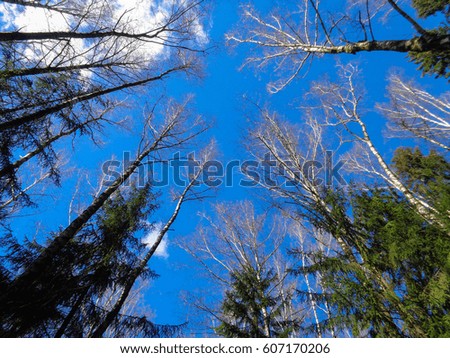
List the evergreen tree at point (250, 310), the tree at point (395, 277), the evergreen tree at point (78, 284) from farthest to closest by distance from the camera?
1. the evergreen tree at point (250, 310)
2. the evergreen tree at point (78, 284)
3. the tree at point (395, 277)

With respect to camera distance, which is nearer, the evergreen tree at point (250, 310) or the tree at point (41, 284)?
the tree at point (41, 284)

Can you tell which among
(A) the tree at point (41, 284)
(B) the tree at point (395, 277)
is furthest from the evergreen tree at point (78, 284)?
(B) the tree at point (395, 277)

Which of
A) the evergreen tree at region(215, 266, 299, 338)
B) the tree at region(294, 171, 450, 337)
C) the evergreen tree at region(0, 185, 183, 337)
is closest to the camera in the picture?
the tree at region(294, 171, 450, 337)

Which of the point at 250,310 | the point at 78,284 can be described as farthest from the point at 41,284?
the point at 250,310

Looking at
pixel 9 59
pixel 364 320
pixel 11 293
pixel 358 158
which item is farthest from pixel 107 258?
pixel 358 158

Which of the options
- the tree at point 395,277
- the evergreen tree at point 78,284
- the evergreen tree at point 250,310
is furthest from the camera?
the evergreen tree at point 250,310

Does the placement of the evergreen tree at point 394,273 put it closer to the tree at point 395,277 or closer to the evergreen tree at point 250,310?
the tree at point 395,277

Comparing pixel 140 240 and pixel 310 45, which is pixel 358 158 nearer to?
pixel 310 45

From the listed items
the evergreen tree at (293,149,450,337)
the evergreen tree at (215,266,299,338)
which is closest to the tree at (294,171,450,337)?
the evergreen tree at (293,149,450,337)

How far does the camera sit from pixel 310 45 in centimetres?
570

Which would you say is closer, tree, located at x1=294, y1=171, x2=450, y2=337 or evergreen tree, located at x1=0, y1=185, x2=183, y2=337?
tree, located at x1=294, y1=171, x2=450, y2=337

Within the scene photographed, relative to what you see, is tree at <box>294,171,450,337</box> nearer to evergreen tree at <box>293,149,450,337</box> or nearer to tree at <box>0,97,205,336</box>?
evergreen tree at <box>293,149,450,337</box>

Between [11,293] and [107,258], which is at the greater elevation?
[107,258]

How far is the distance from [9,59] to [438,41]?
719 centimetres
